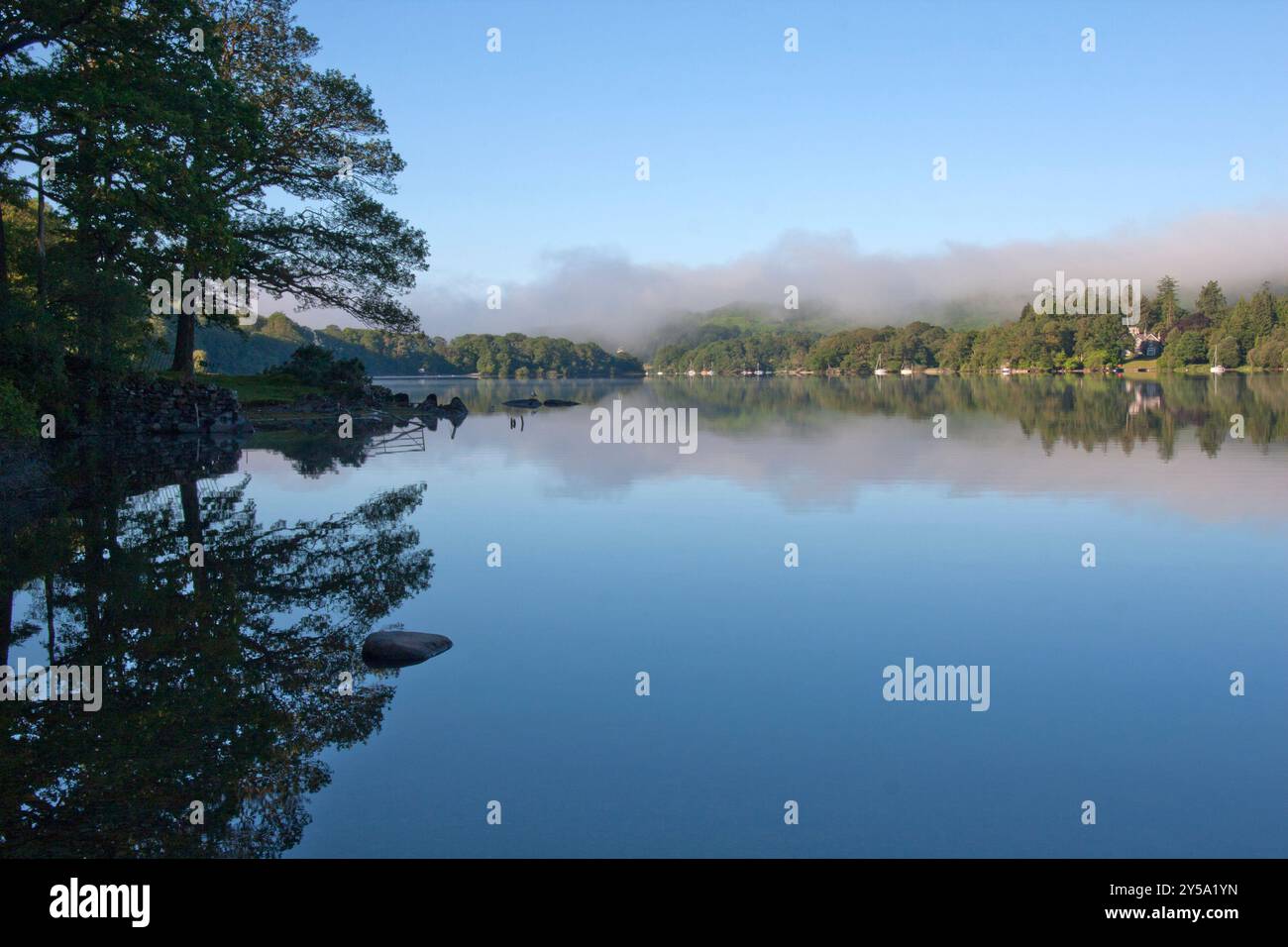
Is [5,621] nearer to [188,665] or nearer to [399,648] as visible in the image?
[188,665]

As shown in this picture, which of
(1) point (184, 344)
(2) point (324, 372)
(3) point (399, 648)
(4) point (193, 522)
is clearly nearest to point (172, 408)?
(1) point (184, 344)

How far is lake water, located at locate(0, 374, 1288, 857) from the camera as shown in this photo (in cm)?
618

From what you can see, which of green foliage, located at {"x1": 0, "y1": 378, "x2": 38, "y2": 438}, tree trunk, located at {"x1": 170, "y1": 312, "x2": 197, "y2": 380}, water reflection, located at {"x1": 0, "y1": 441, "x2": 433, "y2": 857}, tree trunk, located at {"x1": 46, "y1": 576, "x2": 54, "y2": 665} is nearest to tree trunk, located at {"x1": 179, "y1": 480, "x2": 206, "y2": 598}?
water reflection, located at {"x1": 0, "y1": 441, "x2": 433, "y2": 857}

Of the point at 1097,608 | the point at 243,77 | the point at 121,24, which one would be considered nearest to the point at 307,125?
the point at 243,77

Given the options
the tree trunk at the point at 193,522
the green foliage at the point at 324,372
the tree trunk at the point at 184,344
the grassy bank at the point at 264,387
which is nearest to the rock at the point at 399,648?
the tree trunk at the point at 193,522

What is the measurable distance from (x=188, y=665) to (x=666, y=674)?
491cm

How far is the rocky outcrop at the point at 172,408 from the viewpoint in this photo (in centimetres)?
3472

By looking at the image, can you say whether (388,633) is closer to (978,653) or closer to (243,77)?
(978,653)

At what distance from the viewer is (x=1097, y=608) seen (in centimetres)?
1143

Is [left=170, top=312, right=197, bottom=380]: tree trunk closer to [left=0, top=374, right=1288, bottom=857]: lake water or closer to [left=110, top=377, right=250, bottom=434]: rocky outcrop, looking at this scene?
[left=110, top=377, right=250, bottom=434]: rocky outcrop

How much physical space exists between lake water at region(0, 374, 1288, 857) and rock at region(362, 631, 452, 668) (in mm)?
193

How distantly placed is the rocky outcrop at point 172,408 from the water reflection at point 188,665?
Result: 17295 mm

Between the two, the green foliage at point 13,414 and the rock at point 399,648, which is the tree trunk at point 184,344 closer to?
the green foliage at point 13,414

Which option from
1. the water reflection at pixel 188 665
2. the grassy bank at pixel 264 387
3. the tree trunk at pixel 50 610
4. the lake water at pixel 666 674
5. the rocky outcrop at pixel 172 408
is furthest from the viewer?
the grassy bank at pixel 264 387
